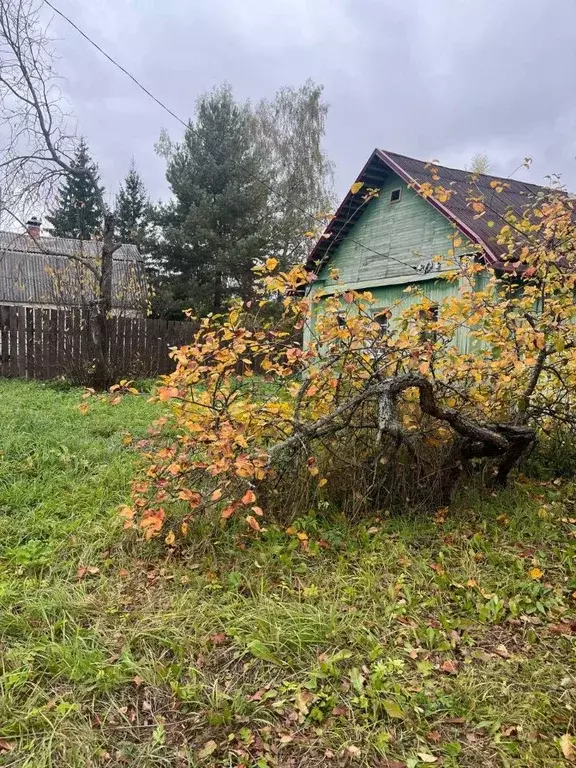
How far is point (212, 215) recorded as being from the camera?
18047 millimetres

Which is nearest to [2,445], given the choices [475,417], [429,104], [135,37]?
[475,417]

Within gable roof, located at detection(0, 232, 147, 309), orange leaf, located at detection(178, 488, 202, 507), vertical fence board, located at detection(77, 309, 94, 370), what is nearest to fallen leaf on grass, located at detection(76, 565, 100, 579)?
orange leaf, located at detection(178, 488, 202, 507)

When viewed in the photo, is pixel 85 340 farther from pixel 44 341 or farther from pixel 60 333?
pixel 44 341

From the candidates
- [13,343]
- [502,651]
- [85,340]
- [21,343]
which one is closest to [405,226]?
[85,340]

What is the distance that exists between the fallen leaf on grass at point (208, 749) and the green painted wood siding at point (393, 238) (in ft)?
25.5

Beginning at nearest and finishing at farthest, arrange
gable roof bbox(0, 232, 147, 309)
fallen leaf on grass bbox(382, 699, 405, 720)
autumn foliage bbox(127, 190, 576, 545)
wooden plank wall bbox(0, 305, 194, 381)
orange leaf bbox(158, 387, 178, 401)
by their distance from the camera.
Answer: fallen leaf on grass bbox(382, 699, 405, 720) < orange leaf bbox(158, 387, 178, 401) < autumn foliage bbox(127, 190, 576, 545) < gable roof bbox(0, 232, 147, 309) < wooden plank wall bbox(0, 305, 194, 381)

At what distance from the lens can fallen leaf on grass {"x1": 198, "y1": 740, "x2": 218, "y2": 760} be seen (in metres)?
1.77

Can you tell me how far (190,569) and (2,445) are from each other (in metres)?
2.36

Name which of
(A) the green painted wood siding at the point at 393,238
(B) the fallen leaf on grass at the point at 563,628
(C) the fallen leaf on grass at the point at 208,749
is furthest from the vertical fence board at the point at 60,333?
(B) the fallen leaf on grass at the point at 563,628

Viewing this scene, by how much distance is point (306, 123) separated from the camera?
21.3 m

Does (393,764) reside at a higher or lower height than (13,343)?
lower

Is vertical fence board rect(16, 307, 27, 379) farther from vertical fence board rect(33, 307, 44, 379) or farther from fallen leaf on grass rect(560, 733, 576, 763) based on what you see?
fallen leaf on grass rect(560, 733, 576, 763)

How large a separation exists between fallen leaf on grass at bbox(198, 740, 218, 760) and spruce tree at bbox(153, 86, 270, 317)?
16.8 m

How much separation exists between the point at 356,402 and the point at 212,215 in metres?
16.4
